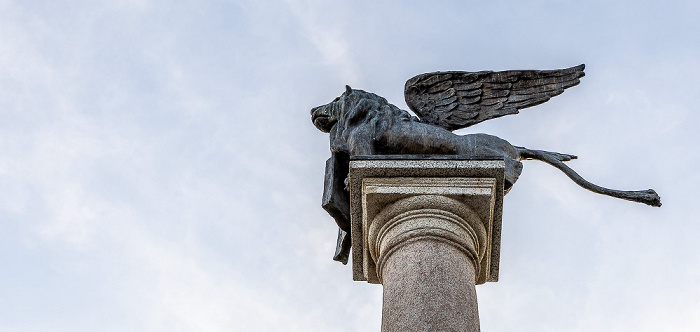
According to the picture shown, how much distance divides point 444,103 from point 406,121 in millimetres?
1143

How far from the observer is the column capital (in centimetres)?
668

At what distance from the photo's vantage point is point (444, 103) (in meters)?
8.99

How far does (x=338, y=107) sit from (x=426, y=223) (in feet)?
7.18

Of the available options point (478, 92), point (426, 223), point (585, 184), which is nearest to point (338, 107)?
point (478, 92)

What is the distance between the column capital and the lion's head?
4.54 feet

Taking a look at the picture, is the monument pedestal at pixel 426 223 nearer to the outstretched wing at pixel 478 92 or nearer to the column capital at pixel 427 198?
the column capital at pixel 427 198

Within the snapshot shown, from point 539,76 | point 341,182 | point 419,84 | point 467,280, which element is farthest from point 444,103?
point 467,280

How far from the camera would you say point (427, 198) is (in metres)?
6.75

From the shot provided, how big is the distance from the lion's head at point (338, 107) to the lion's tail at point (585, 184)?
60.8 inches

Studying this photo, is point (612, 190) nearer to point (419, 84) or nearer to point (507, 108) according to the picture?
point (507, 108)

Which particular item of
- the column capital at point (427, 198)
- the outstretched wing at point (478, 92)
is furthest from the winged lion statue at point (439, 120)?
the column capital at point (427, 198)

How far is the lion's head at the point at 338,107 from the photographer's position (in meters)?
8.23

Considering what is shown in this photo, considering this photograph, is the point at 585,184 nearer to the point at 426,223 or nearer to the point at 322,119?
the point at 426,223

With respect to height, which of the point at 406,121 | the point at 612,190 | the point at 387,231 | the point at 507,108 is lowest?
the point at 387,231
